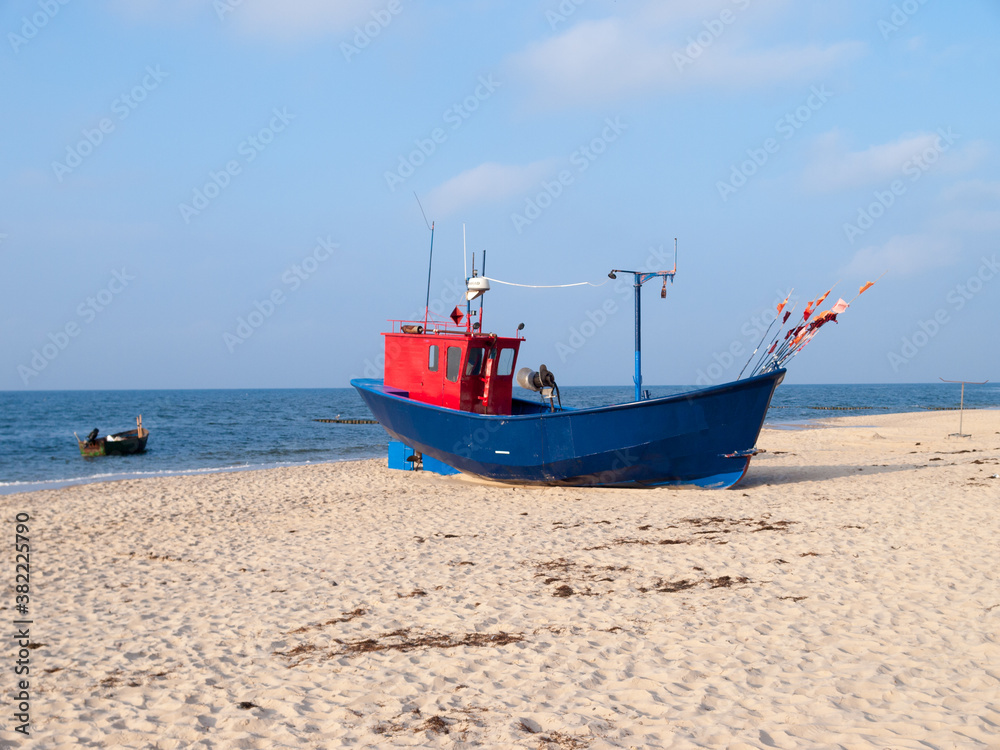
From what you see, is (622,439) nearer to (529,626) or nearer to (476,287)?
(476,287)

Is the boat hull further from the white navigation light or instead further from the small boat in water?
the white navigation light

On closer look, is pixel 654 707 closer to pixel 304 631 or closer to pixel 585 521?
pixel 304 631

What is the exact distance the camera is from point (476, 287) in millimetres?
13617

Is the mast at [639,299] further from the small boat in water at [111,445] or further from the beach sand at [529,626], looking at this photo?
the small boat in water at [111,445]

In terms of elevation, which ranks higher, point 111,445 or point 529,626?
point 529,626

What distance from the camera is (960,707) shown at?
3.86 m

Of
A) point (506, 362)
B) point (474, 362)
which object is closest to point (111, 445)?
point (474, 362)

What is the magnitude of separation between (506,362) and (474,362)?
70cm

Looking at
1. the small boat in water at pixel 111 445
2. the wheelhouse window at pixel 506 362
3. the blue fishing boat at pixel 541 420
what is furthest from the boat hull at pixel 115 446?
the wheelhouse window at pixel 506 362

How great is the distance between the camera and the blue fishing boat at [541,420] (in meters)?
11.3

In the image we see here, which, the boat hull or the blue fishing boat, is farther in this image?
the boat hull

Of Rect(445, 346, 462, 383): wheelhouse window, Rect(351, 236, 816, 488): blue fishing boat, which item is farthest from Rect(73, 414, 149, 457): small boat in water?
Rect(445, 346, 462, 383): wheelhouse window

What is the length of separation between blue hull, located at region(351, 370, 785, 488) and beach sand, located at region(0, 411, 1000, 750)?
3.24 ft

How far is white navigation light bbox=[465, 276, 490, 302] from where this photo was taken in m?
13.6
